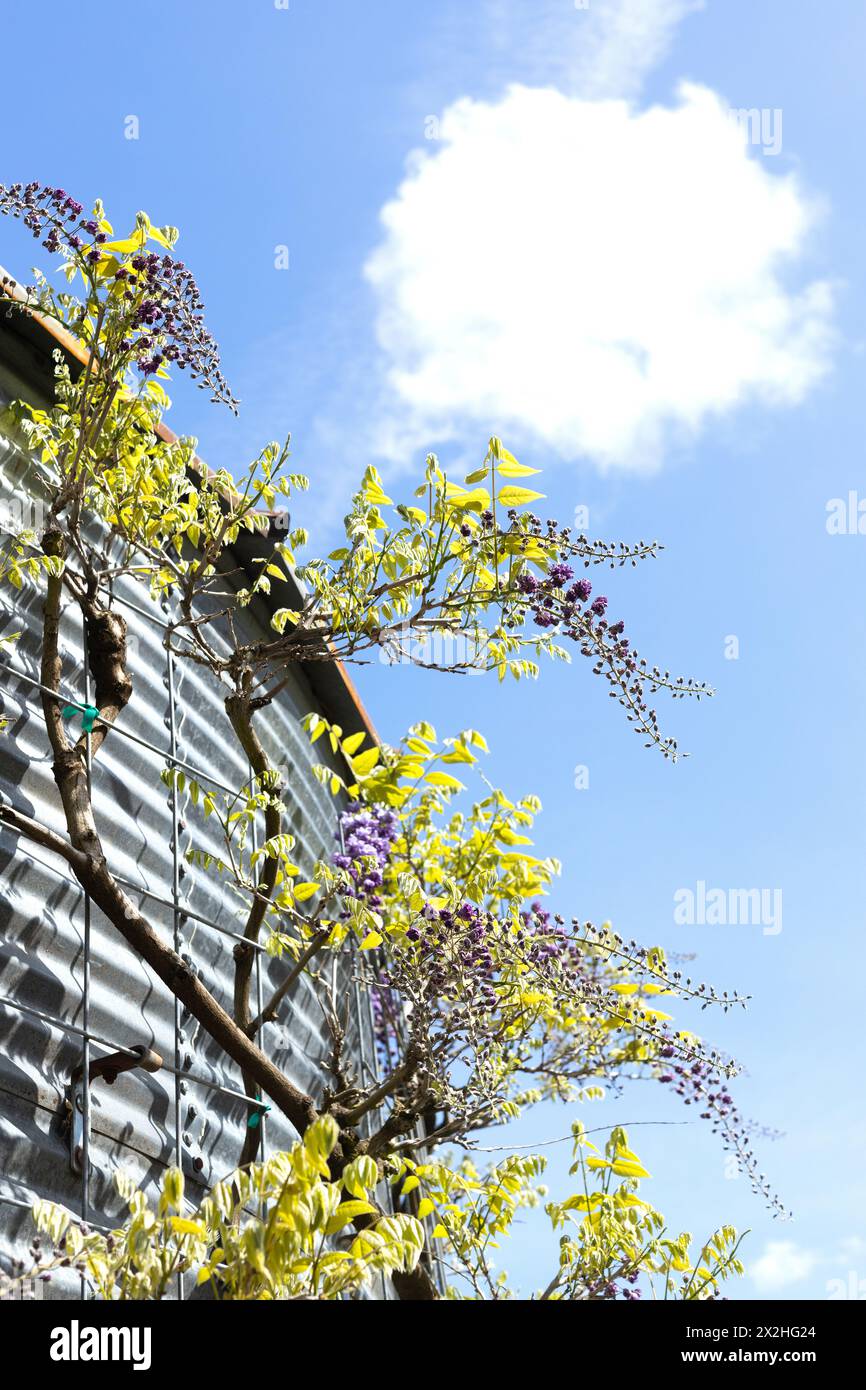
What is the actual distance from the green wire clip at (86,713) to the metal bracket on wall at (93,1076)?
911mm

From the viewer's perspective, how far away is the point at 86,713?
3768 mm

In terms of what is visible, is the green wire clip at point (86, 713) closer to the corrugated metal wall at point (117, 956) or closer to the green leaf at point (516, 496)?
the corrugated metal wall at point (117, 956)

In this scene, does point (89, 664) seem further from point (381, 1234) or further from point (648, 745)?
point (381, 1234)

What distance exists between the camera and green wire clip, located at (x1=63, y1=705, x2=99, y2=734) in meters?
3.72

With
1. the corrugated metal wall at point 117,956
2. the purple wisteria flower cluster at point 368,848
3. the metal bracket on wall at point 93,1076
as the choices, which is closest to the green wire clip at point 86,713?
the corrugated metal wall at point 117,956

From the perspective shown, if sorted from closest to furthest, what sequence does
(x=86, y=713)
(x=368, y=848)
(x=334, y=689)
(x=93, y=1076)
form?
(x=93, y=1076) → (x=86, y=713) → (x=368, y=848) → (x=334, y=689)

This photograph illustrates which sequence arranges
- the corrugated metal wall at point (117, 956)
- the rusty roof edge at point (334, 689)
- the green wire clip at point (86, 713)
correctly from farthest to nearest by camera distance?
the rusty roof edge at point (334, 689) < the green wire clip at point (86, 713) < the corrugated metal wall at point (117, 956)

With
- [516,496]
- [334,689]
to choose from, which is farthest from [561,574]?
[334,689]

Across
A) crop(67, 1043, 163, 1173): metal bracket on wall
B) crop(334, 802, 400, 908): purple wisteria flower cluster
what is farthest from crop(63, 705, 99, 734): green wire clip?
crop(334, 802, 400, 908): purple wisteria flower cluster

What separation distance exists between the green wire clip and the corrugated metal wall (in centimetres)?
10

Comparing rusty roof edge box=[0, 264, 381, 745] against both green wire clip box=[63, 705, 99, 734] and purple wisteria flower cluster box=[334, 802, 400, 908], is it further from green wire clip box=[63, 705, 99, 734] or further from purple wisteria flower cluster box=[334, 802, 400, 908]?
green wire clip box=[63, 705, 99, 734]

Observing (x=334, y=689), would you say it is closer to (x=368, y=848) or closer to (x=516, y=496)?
(x=368, y=848)

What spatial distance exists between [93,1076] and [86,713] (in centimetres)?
99

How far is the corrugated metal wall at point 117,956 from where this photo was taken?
130 inches
